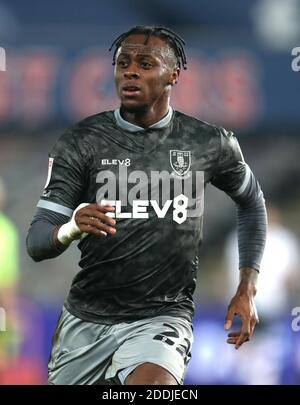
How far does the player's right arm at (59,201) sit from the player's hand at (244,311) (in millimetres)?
776

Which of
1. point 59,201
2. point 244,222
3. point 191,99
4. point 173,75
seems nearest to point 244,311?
point 244,222

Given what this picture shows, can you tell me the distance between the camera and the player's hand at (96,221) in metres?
4.77

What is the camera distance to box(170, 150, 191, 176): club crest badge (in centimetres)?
559

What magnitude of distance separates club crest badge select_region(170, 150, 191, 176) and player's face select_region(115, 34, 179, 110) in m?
0.28

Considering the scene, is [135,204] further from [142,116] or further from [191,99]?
[191,99]

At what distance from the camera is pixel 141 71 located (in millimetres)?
5504

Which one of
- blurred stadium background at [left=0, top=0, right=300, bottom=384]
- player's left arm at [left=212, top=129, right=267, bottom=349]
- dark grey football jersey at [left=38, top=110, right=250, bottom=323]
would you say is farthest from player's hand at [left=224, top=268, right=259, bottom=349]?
blurred stadium background at [left=0, top=0, right=300, bottom=384]

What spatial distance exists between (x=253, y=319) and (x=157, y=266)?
0.58m

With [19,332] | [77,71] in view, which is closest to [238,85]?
[77,71]

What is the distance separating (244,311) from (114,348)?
2.26 feet

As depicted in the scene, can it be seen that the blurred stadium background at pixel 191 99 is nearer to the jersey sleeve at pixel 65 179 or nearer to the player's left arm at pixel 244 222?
the player's left arm at pixel 244 222

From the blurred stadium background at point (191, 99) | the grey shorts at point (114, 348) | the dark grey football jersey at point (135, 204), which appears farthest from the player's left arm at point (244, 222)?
the blurred stadium background at point (191, 99)
